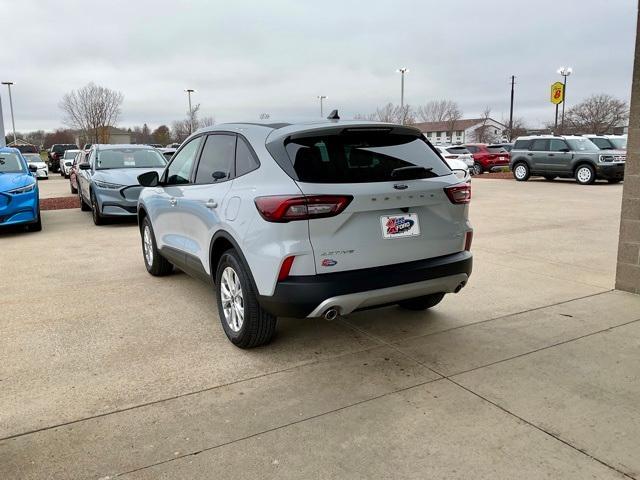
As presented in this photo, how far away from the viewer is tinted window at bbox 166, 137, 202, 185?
507cm

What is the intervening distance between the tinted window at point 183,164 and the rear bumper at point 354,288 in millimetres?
1964

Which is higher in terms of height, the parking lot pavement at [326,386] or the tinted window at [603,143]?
the tinted window at [603,143]

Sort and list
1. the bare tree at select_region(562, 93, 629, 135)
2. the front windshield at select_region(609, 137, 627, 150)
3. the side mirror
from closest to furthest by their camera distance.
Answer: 1. the side mirror
2. the front windshield at select_region(609, 137, 627, 150)
3. the bare tree at select_region(562, 93, 629, 135)

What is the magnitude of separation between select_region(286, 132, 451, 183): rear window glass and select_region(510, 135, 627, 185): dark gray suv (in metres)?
16.2

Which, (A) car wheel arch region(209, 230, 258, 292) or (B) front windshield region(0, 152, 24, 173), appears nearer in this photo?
(A) car wheel arch region(209, 230, 258, 292)

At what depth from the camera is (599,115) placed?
198 feet

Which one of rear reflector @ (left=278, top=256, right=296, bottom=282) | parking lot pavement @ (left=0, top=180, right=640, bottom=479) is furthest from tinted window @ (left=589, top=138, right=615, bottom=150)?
rear reflector @ (left=278, top=256, right=296, bottom=282)

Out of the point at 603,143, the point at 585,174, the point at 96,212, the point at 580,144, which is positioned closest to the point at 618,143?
the point at 603,143

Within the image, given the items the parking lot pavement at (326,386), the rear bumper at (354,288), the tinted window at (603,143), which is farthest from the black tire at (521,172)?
the rear bumper at (354,288)

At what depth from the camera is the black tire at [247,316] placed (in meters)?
3.82

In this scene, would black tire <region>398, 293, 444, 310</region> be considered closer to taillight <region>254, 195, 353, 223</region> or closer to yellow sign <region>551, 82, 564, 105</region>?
taillight <region>254, 195, 353, 223</region>

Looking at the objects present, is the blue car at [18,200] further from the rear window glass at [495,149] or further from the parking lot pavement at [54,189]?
the rear window glass at [495,149]

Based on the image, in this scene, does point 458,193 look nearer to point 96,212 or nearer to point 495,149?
point 96,212

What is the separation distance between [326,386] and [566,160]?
18.9m
